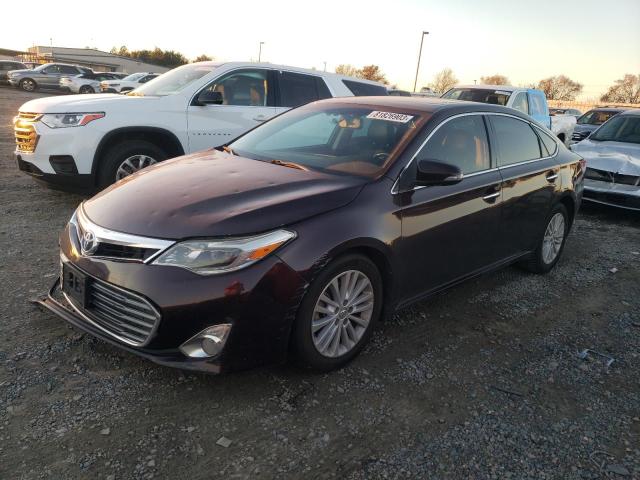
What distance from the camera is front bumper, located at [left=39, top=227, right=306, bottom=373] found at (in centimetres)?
247

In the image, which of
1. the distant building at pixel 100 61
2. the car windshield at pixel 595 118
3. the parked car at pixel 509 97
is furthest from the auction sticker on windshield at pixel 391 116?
the distant building at pixel 100 61

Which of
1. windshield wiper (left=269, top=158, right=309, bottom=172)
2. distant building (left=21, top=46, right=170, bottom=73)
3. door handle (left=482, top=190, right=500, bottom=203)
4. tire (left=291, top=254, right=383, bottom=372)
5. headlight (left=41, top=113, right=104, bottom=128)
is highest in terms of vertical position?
distant building (left=21, top=46, right=170, bottom=73)

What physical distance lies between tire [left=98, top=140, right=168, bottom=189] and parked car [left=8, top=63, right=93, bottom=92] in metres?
27.5

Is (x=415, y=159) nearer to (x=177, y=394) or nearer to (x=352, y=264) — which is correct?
(x=352, y=264)

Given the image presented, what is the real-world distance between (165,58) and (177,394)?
72.7 meters

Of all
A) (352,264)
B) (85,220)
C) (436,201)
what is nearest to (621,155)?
(436,201)

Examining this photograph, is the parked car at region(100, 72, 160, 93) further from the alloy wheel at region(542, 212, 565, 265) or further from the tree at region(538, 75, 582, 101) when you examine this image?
the tree at region(538, 75, 582, 101)

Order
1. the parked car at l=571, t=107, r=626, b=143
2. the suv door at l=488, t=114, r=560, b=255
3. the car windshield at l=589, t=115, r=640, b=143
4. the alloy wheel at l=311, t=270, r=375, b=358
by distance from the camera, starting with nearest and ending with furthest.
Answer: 1. the alloy wheel at l=311, t=270, r=375, b=358
2. the suv door at l=488, t=114, r=560, b=255
3. the car windshield at l=589, t=115, r=640, b=143
4. the parked car at l=571, t=107, r=626, b=143

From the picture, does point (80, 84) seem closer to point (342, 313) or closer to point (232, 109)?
point (232, 109)

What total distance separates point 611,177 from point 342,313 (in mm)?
6259

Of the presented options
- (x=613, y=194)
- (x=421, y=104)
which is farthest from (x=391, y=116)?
(x=613, y=194)

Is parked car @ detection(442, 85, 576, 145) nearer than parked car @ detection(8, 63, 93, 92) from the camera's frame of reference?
Yes

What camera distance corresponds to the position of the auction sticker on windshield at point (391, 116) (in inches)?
143

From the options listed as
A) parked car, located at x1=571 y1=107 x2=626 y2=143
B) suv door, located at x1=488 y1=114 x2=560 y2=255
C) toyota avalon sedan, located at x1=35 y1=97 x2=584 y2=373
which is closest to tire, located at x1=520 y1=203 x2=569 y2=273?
suv door, located at x1=488 y1=114 x2=560 y2=255
